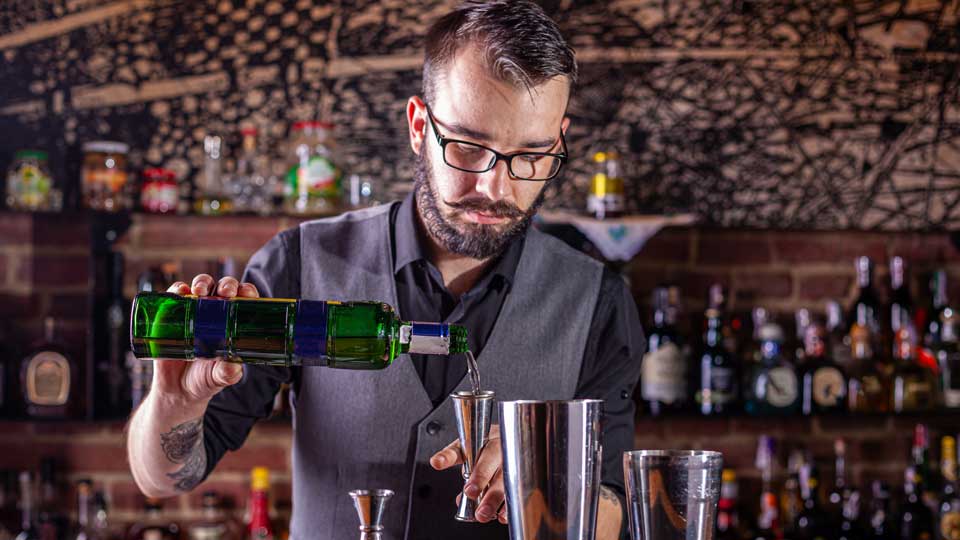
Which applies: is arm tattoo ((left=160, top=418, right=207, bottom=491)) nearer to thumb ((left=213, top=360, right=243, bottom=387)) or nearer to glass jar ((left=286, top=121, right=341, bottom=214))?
thumb ((left=213, top=360, right=243, bottom=387))

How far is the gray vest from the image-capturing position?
5.06 feet

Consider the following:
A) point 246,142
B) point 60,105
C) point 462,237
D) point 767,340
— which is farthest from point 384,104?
point 462,237

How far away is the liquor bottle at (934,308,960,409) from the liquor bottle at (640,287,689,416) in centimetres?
65

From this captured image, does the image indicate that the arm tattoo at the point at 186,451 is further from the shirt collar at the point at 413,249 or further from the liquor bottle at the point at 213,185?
the liquor bottle at the point at 213,185

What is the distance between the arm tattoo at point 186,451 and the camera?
1.37 metres

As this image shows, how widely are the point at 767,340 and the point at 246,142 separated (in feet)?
4.43

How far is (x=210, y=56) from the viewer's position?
272 centimetres

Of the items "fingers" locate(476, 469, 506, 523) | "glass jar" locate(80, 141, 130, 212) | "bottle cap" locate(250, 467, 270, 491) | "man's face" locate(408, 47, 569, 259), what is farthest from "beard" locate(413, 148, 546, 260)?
"glass jar" locate(80, 141, 130, 212)

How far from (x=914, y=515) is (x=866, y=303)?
0.54 metres

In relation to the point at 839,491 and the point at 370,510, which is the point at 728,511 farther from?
the point at 370,510

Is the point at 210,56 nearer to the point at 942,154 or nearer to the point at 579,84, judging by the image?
the point at 579,84

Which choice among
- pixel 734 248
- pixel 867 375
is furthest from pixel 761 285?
pixel 867 375

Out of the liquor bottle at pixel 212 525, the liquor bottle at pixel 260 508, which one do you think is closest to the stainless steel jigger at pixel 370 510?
the liquor bottle at pixel 260 508

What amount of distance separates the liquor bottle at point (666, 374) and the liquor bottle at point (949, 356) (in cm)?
A: 65
